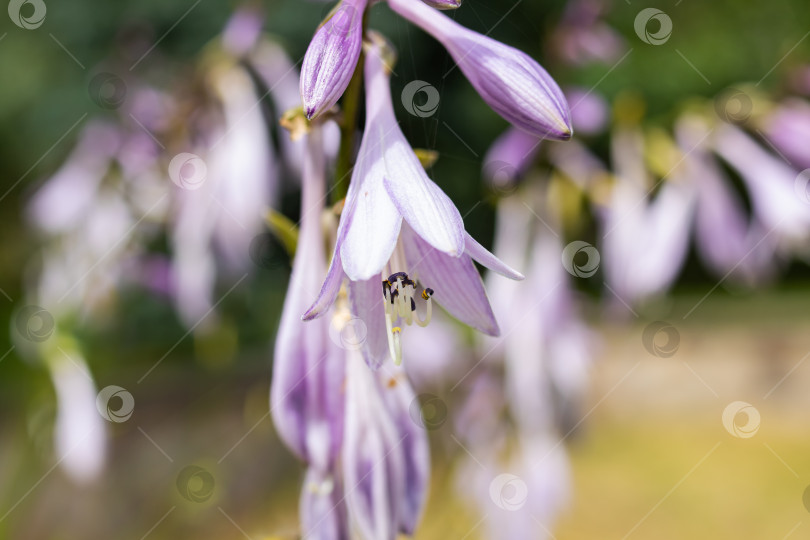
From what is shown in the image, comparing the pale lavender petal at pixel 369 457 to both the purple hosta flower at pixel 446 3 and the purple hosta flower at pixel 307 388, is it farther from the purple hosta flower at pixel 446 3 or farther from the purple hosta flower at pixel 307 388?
the purple hosta flower at pixel 446 3

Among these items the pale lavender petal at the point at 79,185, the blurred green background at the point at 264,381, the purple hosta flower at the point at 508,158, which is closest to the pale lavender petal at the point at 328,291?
the purple hosta flower at the point at 508,158

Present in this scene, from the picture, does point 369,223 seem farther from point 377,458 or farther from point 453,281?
point 377,458

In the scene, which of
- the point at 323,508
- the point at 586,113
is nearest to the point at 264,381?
the point at 586,113

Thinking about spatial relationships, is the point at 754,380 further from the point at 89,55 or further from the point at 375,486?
the point at 375,486

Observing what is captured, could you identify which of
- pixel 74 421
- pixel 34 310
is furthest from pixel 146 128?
pixel 74 421

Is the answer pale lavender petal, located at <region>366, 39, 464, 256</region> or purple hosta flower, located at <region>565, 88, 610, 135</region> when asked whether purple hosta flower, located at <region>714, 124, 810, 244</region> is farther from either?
pale lavender petal, located at <region>366, 39, 464, 256</region>
